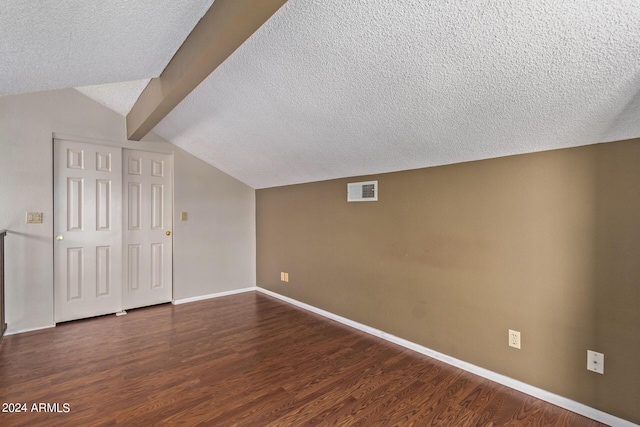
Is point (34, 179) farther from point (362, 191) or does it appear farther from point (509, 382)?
point (509, 382)

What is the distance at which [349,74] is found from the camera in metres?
1.82

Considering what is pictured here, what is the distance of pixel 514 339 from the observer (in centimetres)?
202

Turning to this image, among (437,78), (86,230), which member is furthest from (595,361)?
(86,230)

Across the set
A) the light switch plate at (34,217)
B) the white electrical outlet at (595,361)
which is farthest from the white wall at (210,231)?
the white electrical outlet at (595,361)

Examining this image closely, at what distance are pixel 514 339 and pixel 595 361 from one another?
1.34ft

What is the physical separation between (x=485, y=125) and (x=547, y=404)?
5.88 feet

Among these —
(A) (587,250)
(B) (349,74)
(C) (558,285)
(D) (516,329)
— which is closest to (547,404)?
(D) (516,329)

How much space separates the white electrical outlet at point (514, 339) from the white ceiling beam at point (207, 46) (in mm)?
2386

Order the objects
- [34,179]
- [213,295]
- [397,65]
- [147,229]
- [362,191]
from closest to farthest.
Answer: [397,65] < [34,179] < [362,191] < [147,229] < [213,295]

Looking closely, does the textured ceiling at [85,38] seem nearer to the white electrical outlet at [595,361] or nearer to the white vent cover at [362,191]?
the white vent cover at [362,191]

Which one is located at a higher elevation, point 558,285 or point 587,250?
point 587,250

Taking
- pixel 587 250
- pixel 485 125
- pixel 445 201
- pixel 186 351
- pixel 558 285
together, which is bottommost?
pixel 186 351

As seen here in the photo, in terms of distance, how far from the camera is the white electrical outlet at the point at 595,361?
5.56 feet

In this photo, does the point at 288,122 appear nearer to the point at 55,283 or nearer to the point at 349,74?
the point at 349,74
